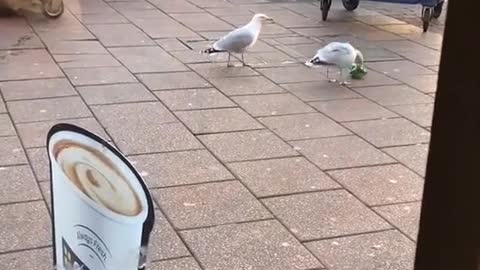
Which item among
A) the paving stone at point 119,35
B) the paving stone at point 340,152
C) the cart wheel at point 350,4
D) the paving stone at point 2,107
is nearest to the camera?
the paving stone at point 340,152

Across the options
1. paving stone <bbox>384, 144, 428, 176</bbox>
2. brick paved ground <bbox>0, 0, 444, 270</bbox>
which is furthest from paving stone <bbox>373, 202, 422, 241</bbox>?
paving stone <bbox>384, 144, 428, 176</bbox>

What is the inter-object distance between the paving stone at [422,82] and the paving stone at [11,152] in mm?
2254

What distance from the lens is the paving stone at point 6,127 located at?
338 cm

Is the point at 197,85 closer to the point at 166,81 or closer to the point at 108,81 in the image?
the point at 166,81

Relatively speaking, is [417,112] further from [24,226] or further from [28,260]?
[28,260]

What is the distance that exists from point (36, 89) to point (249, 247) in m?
1.96

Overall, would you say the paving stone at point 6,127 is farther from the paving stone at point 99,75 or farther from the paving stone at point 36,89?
the paving stone at point 99,75

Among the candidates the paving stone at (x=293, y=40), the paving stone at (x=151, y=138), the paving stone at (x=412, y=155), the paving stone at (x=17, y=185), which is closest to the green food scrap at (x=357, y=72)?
the paving stone at (x=293, y=40)

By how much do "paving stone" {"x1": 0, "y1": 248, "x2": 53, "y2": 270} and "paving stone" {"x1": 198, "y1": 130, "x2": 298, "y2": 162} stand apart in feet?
3.33

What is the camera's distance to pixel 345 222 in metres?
2.69

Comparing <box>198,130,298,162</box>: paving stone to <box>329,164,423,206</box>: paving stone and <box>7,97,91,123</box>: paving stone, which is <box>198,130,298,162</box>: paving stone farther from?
<box>7,97,91,123</box>: paving stone

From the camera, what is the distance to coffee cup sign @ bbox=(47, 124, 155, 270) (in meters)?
1.16

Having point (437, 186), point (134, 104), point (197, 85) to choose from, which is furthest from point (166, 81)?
point (437, 186)

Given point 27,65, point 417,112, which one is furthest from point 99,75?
Result: point 417,112
